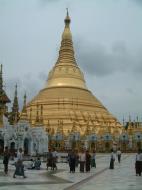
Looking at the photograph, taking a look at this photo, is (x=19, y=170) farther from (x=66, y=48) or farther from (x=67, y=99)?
(x=66, y=48)

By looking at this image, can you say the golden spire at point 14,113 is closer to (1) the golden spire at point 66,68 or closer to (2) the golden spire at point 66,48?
(1) the golden spire at point 66,68

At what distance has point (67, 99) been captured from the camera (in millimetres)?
80062

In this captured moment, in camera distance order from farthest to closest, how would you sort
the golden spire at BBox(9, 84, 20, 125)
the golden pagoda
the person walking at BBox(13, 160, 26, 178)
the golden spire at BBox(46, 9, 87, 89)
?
the golden spire at BBox(46, 9, 87, 89), the golden pagoda, the golden spire at BBox(9, 84, 20, 125), the person walking at BBox(13, 160, 26, 178)

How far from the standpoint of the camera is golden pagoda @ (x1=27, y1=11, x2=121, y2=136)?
76375mm

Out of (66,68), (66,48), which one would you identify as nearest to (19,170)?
(66,68)

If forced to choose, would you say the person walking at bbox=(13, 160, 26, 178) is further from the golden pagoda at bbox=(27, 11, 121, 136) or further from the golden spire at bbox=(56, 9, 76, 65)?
the golden spire at bbox=(56, 9, 76, 65)

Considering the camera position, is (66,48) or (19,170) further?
(66,48)

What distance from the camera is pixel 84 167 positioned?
26.7 meters

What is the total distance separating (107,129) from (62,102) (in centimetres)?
1019

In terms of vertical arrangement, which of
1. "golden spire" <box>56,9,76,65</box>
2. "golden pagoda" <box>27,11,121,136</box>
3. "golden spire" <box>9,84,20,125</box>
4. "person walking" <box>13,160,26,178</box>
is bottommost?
"person walking" <box>13,160,26,178</box>

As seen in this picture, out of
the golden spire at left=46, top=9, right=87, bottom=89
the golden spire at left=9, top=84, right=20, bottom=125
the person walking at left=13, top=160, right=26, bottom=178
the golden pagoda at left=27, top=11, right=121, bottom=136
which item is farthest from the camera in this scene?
the golden spire at left=46, top=9, right=87, bottom=89

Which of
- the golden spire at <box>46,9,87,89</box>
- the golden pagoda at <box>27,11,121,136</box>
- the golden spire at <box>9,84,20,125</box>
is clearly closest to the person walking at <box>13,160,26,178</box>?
the golden spire at <box>9,84,20,125</box>

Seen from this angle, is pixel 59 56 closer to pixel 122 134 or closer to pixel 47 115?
pixel 47 115

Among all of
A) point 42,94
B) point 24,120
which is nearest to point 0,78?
point 24,120
